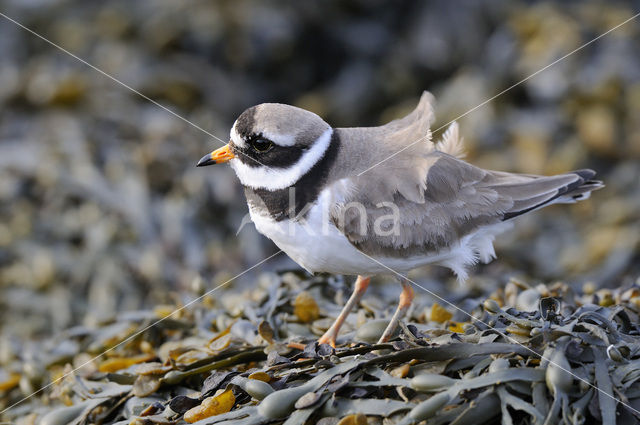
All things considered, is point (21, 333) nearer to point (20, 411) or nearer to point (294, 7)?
point (20, 411)

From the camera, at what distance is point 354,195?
9.16 feet

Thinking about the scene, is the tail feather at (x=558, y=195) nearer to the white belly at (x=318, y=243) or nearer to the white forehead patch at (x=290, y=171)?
the white belly at (x=318, y=243)

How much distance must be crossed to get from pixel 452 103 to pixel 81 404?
413 cm

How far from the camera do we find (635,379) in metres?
2.29

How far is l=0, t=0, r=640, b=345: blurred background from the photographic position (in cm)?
474

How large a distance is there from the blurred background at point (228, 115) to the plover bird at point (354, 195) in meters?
1.22

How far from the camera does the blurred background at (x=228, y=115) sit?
4.74m

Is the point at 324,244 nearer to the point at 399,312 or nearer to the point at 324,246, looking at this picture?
the point at 324,246

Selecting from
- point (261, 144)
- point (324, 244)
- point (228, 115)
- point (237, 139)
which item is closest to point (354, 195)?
point (324, 244)

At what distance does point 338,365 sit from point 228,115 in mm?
4134

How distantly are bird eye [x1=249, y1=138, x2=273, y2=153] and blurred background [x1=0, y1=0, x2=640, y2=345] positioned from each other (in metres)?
1.79

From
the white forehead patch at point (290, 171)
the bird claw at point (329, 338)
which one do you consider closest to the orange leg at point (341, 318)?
the bird claw at point (329, 338)

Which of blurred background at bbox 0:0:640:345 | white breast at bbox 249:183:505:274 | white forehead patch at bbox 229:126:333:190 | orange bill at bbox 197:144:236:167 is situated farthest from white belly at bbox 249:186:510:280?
blurred background at bbox 0:0:640:345

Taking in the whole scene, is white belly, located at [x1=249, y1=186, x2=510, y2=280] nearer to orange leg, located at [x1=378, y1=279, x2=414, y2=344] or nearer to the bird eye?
→ orange leg, located at [x1=378, y1=279, x2=414, y2=344]
